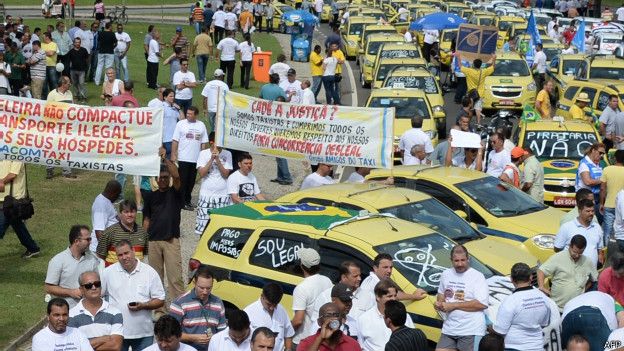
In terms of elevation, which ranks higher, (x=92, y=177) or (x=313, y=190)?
(x=313, y=190)

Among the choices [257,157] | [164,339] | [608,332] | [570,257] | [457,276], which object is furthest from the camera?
[257,157]

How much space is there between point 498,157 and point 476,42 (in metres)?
16.2

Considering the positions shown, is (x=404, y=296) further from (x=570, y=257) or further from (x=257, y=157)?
(x=257, y=157)

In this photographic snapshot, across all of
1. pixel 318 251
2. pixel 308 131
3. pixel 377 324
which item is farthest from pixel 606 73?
pixel 377 324

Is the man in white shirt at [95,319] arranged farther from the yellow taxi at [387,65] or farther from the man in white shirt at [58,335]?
the yellow taxi at [387,65]

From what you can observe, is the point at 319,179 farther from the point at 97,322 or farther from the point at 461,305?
the point at 97,322

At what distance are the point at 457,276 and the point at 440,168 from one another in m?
5.27

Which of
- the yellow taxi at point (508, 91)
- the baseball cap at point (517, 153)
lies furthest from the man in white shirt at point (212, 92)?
the yellow taxi at point (508, 91)

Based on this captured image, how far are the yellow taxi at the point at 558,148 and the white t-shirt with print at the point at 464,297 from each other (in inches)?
340

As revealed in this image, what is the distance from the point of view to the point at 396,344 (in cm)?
982

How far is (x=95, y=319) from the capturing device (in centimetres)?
1074

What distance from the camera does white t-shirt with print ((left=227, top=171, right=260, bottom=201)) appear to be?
15.6 m

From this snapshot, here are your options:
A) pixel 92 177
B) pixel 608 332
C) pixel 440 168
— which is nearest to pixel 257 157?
pixel 92 177

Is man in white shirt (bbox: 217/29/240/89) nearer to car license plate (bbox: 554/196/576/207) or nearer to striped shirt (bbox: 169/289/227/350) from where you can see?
car license plate (bbox: 554/196/576/207)
